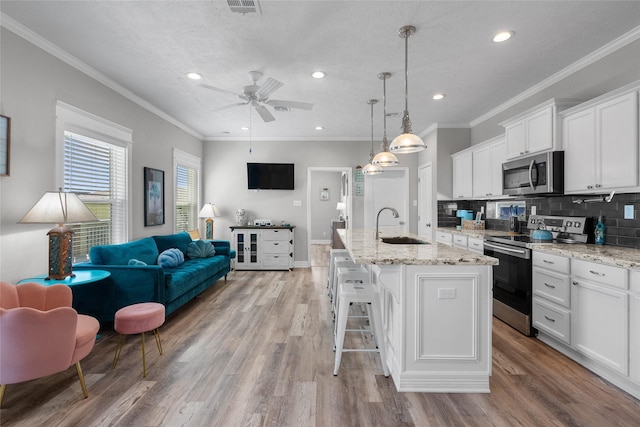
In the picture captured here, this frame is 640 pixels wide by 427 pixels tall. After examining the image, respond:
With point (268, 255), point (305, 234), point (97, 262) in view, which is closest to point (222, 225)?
point (268, 255)

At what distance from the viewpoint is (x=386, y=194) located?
20.4 feet

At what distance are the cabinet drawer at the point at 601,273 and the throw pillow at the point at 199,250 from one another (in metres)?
4.30

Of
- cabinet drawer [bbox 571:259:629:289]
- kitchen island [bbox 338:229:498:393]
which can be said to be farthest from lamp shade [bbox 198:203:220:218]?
cabinet drawer [bbox 571:259:629:289]

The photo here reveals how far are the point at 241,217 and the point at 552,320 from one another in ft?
16.3

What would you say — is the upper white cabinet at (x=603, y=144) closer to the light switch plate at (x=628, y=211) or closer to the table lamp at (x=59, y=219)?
the light switch plate at (x=628, y=211)

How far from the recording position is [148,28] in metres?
2.40

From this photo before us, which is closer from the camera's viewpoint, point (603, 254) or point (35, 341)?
point (35, 341)

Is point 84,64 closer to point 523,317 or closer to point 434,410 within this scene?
point 434,410

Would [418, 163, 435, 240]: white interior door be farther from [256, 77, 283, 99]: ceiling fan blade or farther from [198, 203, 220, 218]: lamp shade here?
[198, 203, 220, 218]: lamp shade

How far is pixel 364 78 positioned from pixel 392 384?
2.94m

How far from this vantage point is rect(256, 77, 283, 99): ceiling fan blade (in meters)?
2.80

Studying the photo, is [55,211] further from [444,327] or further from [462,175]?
[462,175]

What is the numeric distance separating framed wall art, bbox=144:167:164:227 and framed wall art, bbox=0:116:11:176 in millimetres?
1787

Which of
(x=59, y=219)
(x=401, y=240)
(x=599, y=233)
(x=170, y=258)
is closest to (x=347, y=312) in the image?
(x=401, y=240)
